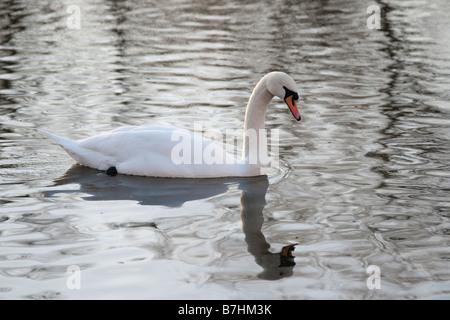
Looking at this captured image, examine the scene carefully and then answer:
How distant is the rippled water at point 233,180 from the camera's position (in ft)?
18.6

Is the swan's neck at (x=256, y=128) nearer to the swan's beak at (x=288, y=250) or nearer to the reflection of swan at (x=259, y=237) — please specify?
the reflection of swan at (x=259, y=237)

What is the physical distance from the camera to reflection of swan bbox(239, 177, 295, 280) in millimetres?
5754

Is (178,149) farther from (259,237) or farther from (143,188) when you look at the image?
(259,237)

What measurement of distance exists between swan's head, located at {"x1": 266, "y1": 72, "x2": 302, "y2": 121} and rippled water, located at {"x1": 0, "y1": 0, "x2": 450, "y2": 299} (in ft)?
2.44

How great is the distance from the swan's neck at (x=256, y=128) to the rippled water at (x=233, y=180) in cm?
29

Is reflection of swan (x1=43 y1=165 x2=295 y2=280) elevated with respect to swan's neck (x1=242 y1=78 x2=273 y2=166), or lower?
lower

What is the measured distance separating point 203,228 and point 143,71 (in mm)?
7535

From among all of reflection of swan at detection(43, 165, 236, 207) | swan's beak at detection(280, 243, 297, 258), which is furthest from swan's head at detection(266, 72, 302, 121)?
swan's beak at detection(280, 243, 297, 258)

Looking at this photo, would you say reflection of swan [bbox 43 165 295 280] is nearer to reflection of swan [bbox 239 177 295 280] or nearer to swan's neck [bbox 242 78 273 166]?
reflection of swan [bbox 239 177 295 280]

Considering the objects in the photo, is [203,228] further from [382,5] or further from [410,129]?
[382,5]

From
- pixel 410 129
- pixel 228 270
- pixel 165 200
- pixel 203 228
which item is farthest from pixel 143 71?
pixel 228 270

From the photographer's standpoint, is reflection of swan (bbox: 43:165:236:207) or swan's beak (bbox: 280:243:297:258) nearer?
swan's beak (bbox: 280:243:297:258)

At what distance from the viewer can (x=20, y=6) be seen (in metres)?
21.5
